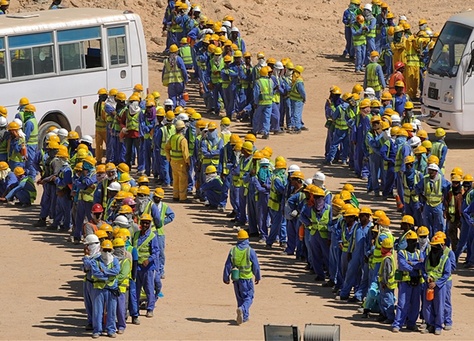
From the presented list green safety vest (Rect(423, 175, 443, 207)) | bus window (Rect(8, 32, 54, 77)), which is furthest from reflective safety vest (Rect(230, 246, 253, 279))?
bus window (Rect(8, 32, 54, 77))

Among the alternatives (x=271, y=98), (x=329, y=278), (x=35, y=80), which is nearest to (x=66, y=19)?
(x=35, y=80)

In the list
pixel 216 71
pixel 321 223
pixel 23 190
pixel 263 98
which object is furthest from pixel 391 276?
pixel 216 71

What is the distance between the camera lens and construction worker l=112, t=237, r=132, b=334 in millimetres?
22172

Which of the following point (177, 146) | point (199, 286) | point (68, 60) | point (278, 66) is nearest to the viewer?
point (199, 286)

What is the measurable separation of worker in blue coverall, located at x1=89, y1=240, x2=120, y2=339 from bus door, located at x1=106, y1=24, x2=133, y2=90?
11330mm

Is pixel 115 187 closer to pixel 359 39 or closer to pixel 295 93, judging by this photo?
pixel 295 93

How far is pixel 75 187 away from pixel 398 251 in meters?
6.68

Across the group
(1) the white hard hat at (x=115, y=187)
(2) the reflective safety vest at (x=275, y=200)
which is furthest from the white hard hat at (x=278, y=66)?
(1) the white hard hat at (x=115, y=187)

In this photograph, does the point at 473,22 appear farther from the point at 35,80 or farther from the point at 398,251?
the point at 398,251

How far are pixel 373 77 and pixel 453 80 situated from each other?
275 cm

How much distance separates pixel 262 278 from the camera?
83.5 feet

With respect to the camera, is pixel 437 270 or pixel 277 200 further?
pixel 277 200

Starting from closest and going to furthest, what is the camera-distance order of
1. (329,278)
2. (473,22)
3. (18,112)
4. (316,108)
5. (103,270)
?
1. (103,270)
2. (329,278)
3. (18,112)
4. (473,22)
5. (316,108)

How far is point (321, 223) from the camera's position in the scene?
24.9 meters
